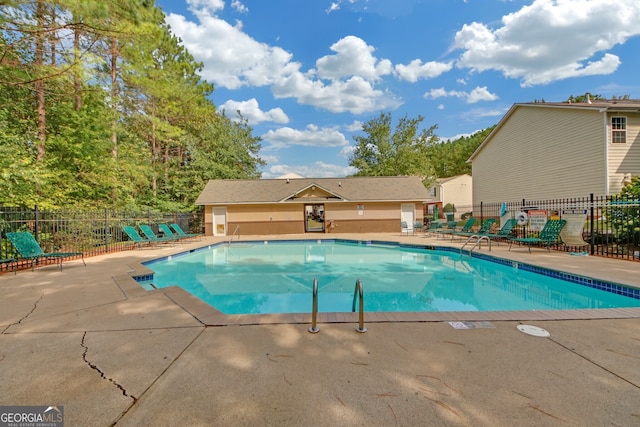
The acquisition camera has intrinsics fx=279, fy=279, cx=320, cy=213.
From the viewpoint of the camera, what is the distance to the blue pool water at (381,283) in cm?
612

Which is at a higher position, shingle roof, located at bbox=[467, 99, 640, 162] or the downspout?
shingle roof, located at bbox=[467, 99, 640, 162]

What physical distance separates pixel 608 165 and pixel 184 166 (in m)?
29.1

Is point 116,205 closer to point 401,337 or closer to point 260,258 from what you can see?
point 260,258

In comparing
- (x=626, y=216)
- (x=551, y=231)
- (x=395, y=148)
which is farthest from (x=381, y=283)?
(x=395, y=148)

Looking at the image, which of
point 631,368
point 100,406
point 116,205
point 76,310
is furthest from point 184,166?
point 631,368

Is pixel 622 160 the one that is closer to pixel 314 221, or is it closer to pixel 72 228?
pixel 72 228

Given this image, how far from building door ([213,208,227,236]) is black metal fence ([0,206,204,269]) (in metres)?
6.91

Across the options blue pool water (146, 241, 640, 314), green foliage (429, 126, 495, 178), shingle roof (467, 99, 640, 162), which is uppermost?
green foliage (429, 126, 495, 178)

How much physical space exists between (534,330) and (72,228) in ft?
48.4

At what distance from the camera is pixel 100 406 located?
7.10 feet

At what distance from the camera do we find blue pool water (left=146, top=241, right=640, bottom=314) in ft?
20.1

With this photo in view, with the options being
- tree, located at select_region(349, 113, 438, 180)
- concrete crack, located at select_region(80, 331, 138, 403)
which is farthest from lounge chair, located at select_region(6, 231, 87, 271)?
tree, located at select_region(349, 113, 438, 180)

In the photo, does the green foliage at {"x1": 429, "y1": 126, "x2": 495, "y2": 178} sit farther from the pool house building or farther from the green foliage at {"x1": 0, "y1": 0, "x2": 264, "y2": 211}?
the green foliage at {"x1": 0, "y1": 0, "x2": 264, "y2": 211}

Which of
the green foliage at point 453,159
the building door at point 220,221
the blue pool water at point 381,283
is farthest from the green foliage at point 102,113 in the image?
the green foliage at point 453,159
